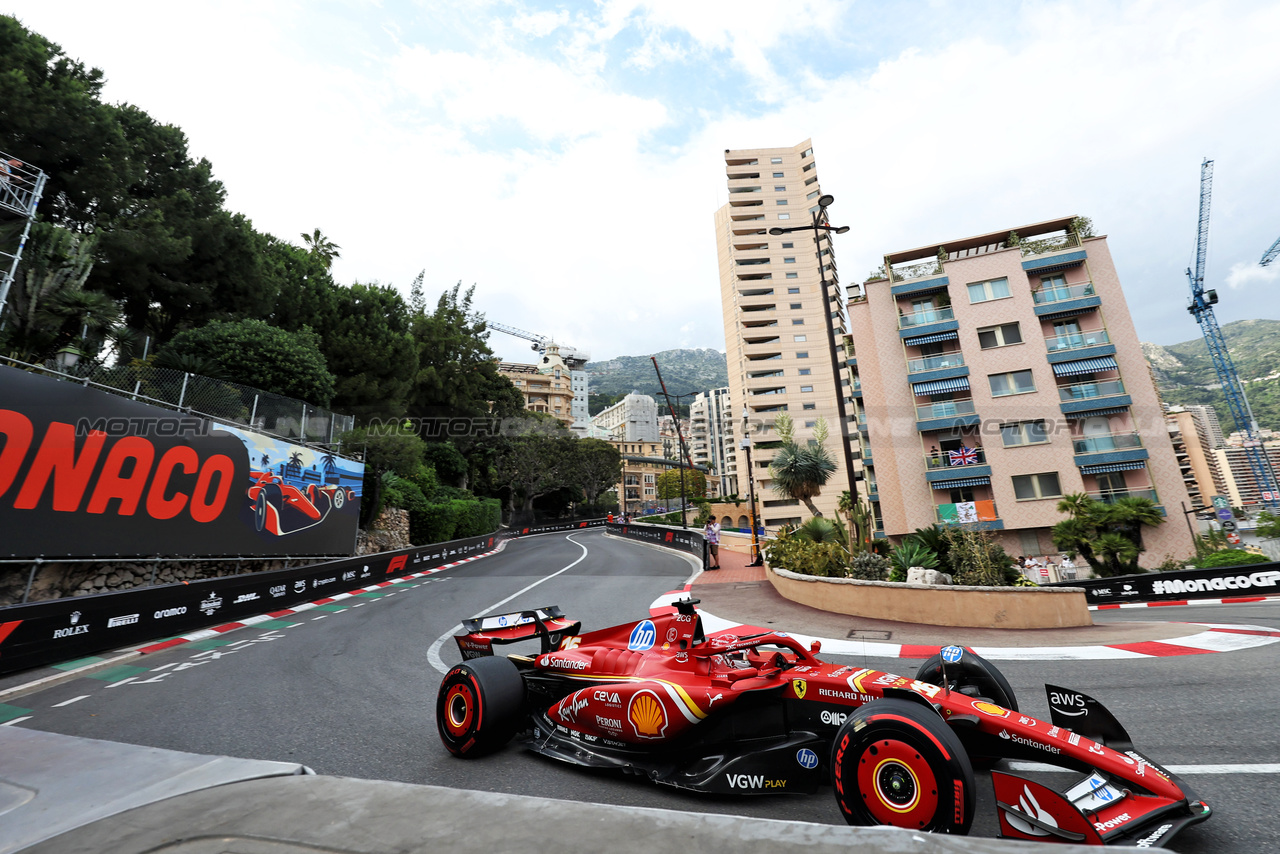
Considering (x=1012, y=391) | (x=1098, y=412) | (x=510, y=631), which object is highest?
(x=1012, y=391)

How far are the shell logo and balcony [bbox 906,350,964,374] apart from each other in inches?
1302

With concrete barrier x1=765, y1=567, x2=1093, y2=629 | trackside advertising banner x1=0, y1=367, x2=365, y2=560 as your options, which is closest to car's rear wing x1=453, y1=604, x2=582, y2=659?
concrete barrier x1=765, y1=567, x2=1093, y2=629

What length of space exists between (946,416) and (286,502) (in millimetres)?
31139

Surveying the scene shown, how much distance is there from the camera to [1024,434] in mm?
29188

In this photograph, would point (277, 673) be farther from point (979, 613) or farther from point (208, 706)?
point (979, 613)

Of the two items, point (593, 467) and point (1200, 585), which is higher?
point (593, 467)

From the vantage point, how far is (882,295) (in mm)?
33438

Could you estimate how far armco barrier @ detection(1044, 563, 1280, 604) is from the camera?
1192 cm

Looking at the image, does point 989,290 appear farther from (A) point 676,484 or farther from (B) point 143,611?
(A) point 676,484

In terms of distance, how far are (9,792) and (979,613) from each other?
10060 millimetres

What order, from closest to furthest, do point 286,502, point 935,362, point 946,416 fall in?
point 286,502
point 946,416
point 935,362

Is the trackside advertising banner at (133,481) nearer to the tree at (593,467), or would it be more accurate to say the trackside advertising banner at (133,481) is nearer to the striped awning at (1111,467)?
the striped awning at (1111,467)

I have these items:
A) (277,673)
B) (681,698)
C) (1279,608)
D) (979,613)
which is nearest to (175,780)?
(681,698)

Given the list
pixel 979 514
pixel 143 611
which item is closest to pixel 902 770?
pixel 143 611
